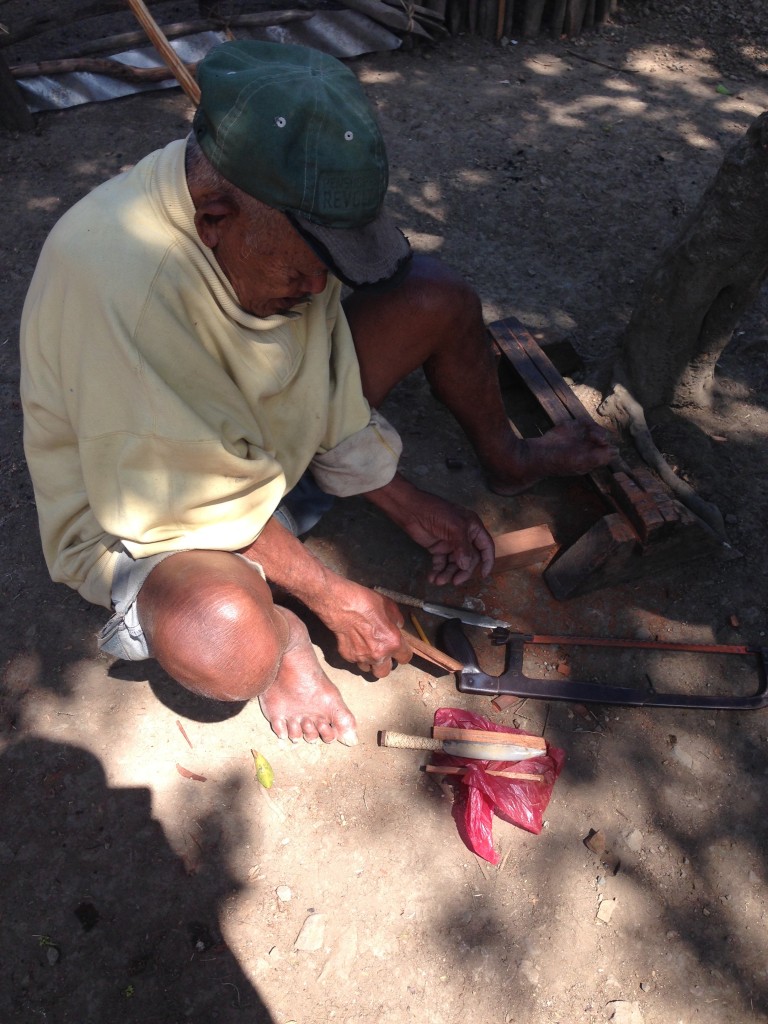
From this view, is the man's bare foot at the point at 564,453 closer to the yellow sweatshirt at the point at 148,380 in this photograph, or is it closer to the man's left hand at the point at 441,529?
the man's left hand at the point at 441,529

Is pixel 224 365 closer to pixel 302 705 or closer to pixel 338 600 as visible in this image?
pixel 338 600

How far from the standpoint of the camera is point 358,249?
5.48 ft

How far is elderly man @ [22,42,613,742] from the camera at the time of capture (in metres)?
1.56

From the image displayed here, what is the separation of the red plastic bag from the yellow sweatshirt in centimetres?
95

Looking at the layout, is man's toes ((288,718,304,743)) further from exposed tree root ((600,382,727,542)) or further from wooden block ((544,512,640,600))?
exposed tree root ((600,382,727,542))

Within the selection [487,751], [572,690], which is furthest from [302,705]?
[572,690]

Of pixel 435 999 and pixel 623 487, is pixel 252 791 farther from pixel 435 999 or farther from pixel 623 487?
pixel 623 487

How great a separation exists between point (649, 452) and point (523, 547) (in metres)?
0.66

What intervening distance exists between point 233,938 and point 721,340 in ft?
8.34

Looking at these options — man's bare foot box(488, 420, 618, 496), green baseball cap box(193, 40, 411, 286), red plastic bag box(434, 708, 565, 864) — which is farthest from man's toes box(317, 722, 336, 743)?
green baseball cap box(193, 40, 411, 286)

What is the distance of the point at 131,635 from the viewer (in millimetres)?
1955

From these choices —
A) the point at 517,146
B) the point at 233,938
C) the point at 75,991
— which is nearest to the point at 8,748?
the point at 75,991

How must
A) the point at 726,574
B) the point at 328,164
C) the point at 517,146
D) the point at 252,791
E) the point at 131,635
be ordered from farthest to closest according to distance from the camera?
the point at 517,146
the point at 726,574
the point at 252,791
the point at 131,635
the point at 328,164

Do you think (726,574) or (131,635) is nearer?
(131,635)
